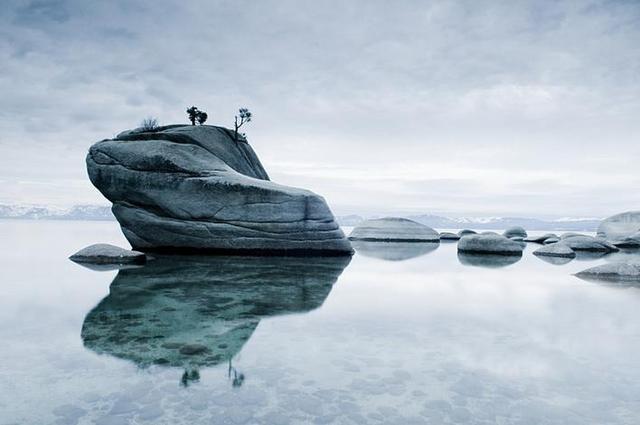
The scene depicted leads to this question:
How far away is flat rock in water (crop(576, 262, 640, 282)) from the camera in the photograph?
12.6m

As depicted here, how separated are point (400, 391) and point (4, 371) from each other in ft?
13.1

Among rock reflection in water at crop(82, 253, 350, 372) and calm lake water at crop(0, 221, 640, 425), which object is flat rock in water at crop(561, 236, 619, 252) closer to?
calm lake water at crop(0, 221, 640, 425)

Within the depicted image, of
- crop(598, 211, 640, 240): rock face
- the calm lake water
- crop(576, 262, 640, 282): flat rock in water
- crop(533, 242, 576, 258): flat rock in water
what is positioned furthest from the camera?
crop(598, 211, 640, 240): rock face

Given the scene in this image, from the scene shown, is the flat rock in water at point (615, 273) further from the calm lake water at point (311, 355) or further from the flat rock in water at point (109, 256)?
the flat rock in water at point (109, 256)

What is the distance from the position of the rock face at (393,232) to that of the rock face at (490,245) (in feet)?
43.8

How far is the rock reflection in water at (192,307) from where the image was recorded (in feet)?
16.8

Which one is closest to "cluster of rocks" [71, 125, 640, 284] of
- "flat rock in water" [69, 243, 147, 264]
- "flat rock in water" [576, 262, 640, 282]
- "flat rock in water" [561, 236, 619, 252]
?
"flat rock in water" [69, 243, 147, 264]

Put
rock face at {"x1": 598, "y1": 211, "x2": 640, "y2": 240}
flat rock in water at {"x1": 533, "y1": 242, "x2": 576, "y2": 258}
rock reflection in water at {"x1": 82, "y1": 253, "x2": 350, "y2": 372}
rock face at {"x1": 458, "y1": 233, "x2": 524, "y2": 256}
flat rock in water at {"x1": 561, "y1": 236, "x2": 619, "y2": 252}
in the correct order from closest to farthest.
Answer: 1. rock reflection in water at {"x1": 82, "y1": 253, "x2": 350, "y2": 372}
2. flat rock in water at {"x1": 533, "y1": 242, "x2": 576, "y2": 258}
3. rock face at {"x1": 458, "y1": 233, "x2": 524, "y2": 256}
4. flat rock in water at {"x1": 561, "y1": 236, "x2": 619, "y2": 252}
5. rock face at {"x1": 598, "y1": 211, "x2": 640, "y2": 240}

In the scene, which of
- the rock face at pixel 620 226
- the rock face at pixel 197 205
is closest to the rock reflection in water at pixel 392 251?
the rock face at pixel 197 205

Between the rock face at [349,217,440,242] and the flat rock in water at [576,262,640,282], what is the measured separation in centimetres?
2455

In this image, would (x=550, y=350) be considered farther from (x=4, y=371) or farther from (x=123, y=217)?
(x=123, y=217)

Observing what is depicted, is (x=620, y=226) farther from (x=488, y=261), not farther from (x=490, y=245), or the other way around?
(x=488, y=261)

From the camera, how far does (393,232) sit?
38.2 metres

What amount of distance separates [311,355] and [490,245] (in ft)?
68.8
